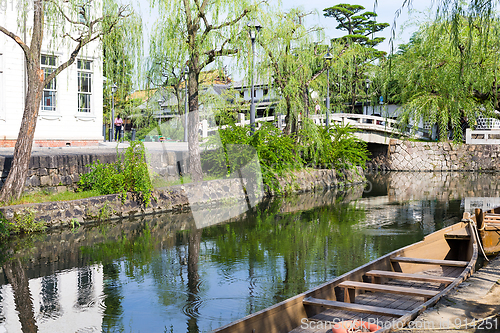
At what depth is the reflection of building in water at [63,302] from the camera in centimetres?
581

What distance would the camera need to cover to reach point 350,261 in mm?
8930

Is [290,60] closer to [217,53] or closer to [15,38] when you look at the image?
[217,53]

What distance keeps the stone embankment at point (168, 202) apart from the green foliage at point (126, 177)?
272mm

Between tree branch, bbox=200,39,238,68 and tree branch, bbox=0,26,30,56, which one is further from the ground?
tree branch, bbox=200,39,238,68

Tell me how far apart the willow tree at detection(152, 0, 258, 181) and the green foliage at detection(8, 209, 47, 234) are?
19.1 ft

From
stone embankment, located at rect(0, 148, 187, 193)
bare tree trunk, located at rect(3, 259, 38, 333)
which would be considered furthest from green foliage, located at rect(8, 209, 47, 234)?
bare tree trunk, located at rect(3, 259, 38, 333)

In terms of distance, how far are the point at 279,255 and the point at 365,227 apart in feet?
12.6

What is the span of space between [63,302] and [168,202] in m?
7.38

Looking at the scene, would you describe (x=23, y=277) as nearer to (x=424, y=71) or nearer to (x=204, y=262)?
(x=204, y=262)

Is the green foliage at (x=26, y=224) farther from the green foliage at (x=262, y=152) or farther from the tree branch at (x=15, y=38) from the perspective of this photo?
the green foliage at (x=262, y=152)

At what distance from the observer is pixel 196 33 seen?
582 inches

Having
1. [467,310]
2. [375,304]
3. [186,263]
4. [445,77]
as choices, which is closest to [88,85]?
[186,263]

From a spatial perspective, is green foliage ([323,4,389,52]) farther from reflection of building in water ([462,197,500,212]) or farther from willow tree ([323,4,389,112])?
reflection of building in water ([462,197,500,212])

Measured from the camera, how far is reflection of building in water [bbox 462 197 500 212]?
16031mm
